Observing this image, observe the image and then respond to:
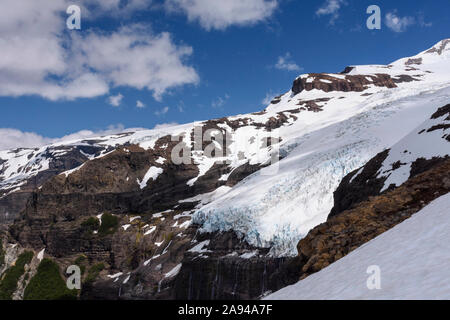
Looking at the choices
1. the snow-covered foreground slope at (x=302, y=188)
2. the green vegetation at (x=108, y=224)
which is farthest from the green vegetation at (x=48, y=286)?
the snow-covered foreground slope at (x=302, y=188)

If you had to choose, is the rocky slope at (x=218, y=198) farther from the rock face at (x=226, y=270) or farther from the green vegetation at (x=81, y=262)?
the green vegetation at (x=81, y=262)

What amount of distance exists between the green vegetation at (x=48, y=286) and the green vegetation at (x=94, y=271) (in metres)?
6.30

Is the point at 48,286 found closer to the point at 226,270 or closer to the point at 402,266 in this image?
the point at 226,270

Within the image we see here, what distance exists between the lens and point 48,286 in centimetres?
11425

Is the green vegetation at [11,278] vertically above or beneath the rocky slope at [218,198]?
beneath

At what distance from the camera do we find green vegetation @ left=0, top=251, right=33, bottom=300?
394 feet

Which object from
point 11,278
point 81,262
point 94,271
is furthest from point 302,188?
point 11,278

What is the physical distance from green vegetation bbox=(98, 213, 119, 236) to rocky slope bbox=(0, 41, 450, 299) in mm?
328

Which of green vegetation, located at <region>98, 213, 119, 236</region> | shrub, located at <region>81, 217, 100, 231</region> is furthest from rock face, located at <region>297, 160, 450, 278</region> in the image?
shrub, located at <region>81, 217, 100, 231</region>

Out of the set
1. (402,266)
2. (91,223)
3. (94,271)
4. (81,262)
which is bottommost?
(94,271)

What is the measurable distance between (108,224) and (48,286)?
2502 centimetres

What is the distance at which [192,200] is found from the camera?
405ft

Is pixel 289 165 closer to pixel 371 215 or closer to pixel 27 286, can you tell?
pixel 371 215

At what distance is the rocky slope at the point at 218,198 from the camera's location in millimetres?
57281
